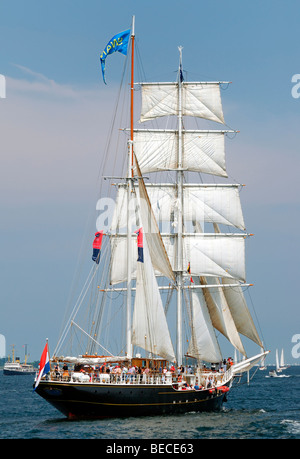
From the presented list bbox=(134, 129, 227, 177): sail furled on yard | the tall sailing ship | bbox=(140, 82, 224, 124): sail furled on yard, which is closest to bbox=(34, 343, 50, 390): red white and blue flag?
the tall sailing ship

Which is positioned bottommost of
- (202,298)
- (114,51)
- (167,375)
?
(167,375)

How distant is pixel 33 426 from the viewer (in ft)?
143

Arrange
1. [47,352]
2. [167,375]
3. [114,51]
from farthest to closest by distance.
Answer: [114,51]
[167,375]
[47,352]

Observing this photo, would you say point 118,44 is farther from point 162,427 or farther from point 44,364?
point 162,427

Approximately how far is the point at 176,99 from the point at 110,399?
101ft

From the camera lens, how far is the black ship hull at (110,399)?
42.9 metres

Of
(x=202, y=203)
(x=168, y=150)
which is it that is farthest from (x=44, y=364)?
(x=168, y=150)

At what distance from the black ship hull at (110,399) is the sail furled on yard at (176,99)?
2765cm

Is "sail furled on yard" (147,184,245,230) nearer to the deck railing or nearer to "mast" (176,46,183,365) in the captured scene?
"mast" (176,46,183,365)

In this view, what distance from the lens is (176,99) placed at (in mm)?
65312

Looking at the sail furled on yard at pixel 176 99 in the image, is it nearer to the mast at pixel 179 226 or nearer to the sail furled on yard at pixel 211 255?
the mast at pixel 179 226
